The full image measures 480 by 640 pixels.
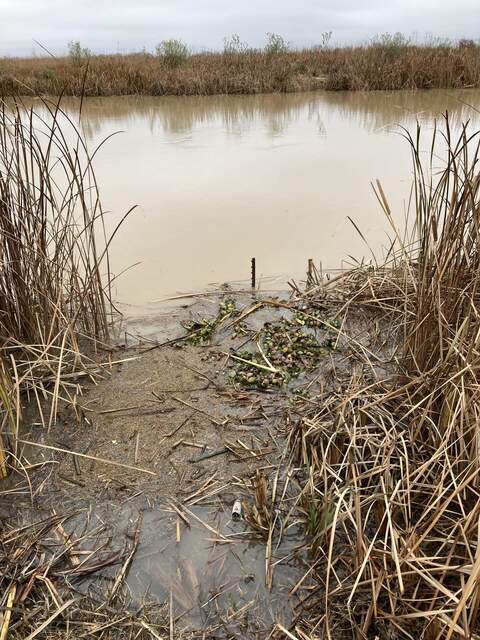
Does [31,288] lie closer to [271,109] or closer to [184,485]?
[184,485]

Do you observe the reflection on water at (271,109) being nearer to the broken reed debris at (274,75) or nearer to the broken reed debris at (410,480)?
the broken reed debris at (274,75)

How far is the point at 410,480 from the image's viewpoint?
1287mm

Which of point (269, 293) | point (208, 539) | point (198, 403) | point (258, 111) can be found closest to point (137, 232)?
point (269, 293)

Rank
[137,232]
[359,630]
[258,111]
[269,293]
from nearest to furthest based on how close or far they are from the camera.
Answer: [359,630]
[269,293]
[137,232]
[258,111]

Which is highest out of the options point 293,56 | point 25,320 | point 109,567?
point 293,56

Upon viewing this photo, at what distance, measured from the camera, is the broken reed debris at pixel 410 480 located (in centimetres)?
105

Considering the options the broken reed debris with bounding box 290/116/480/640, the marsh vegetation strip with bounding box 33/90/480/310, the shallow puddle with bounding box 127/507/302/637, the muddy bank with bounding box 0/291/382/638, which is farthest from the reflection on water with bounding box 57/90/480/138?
the shallow puddle with bounding box 127/507/302/637

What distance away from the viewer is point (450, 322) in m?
1.59

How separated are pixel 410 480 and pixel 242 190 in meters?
3.55

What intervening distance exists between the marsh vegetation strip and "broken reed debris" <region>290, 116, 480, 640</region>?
59 centimetres

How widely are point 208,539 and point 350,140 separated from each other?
19.2 ft

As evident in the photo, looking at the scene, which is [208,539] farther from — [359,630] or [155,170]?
[155,170]

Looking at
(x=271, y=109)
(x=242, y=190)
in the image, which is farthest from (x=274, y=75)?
(x=242, y=190)

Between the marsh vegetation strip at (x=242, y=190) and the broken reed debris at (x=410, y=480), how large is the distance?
1.93 feet
